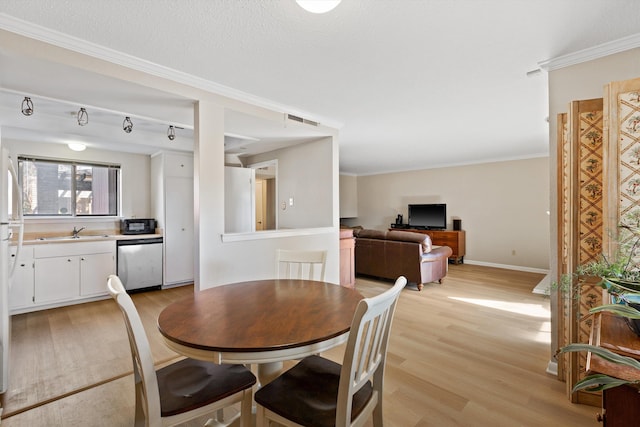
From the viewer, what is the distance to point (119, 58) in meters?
2.07

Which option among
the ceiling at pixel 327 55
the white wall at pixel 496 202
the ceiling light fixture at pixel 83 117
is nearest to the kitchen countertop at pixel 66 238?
the ceiling at pixel 327 55

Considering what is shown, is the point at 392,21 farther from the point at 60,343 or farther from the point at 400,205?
the point at 400,205

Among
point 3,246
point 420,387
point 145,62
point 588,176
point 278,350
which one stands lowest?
point 420,387

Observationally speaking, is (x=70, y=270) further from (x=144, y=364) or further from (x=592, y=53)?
(x=592, y=53)

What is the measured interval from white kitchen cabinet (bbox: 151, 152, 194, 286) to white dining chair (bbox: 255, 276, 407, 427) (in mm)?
3870

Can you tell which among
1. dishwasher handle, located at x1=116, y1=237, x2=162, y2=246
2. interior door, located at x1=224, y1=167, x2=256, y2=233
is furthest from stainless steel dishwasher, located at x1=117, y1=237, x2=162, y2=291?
interior door, located at x1=224, y1=167, x2=256, y2=233

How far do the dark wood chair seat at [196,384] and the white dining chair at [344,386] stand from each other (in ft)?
0.52

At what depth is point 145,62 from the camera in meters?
2.17

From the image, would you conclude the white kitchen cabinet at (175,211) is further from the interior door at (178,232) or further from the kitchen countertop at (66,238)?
the kitchen countertop at (66,238)

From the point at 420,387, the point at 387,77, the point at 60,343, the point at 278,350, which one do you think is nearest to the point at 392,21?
the point at 387,77

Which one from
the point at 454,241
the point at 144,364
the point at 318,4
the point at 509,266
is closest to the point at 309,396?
the point at 144,364

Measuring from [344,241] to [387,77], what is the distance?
2.48 metres

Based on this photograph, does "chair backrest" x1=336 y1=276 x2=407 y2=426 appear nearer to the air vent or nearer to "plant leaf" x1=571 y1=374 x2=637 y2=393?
"plant leaf" x1=571 y1=374 x2=637 y2=393

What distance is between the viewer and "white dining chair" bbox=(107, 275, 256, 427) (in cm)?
108
